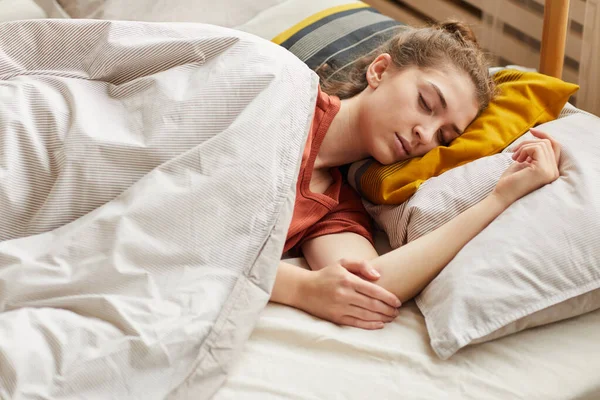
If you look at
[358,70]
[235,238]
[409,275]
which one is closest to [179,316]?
[235,238]

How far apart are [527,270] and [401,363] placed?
0.23 metres

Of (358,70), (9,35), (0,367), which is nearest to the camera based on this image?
(0,367)

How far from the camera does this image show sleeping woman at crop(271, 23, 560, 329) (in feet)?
3.59

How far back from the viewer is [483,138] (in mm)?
1308

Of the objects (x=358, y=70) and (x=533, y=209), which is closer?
(x=533, y=209)

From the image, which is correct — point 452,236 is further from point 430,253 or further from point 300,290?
point 300,290

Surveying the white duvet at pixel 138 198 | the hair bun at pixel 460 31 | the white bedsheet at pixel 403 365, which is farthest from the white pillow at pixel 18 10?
the white bedsheet at pixel 403 365

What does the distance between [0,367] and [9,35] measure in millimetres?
656

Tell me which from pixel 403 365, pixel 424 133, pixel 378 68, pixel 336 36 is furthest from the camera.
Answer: pixel 336 36

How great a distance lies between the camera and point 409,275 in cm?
110

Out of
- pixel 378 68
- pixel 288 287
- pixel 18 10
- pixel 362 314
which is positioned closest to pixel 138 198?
pixel 288 287

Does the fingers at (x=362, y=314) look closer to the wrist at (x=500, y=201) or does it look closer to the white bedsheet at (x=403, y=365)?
the white bedsheet at (x=403, y=365)

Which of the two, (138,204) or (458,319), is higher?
(138,204)

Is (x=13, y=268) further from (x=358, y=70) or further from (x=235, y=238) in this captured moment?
(x=358, y=70)
